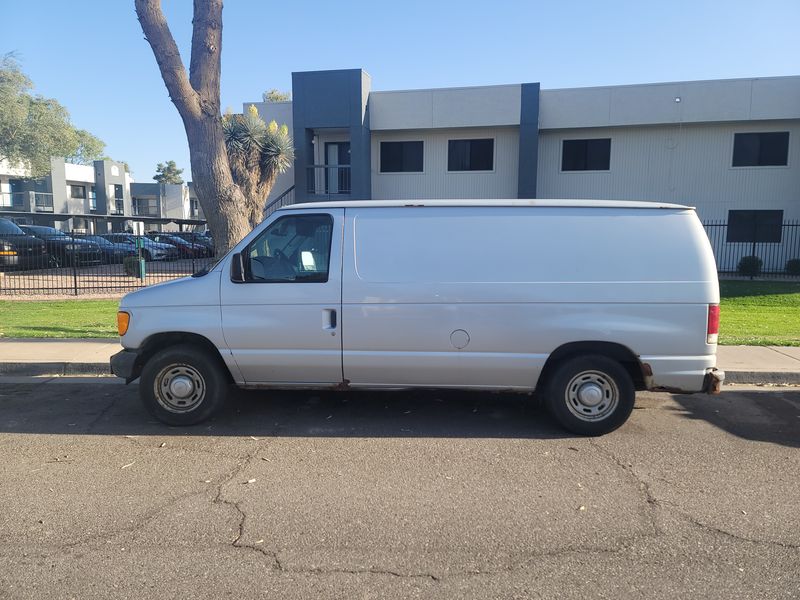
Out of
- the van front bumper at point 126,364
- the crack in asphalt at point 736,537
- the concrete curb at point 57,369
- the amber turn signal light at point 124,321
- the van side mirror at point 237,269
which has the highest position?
the van side mirror at point 237,269

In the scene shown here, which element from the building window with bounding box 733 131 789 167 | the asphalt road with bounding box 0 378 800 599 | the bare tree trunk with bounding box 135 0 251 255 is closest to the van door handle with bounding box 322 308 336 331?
the asphalt road with bounding box 0 378 800 599

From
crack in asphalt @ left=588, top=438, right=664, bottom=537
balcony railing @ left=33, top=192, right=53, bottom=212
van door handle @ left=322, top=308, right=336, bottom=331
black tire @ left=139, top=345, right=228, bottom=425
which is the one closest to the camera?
crack in asphalt @ left=588, top=438, right=664, bottom=537

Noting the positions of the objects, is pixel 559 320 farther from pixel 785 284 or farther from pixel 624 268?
pixel 785 284

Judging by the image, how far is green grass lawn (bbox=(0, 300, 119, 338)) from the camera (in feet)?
32.1

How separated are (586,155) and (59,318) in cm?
1838

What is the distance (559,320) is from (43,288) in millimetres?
14957

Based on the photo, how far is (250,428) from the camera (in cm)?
549

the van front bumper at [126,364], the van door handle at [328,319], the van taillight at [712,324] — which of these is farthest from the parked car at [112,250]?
the van taillight at [712,324]

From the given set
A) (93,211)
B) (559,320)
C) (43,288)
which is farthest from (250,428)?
(93,211)

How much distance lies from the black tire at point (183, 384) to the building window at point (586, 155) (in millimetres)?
19565

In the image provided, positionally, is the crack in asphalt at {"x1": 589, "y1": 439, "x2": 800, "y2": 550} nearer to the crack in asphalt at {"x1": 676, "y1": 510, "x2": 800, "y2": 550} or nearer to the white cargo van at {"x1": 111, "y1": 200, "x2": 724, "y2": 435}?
the crack in asphalt at {"x1": 676, "y1": 510, "x2": 800, "y2": 550}

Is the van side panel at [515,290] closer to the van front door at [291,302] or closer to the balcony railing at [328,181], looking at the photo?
the van front door at [291,302]

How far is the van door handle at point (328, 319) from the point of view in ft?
17.3

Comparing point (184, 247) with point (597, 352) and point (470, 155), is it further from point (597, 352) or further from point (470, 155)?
point (597, 352)
